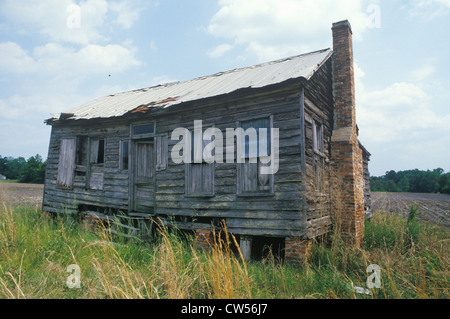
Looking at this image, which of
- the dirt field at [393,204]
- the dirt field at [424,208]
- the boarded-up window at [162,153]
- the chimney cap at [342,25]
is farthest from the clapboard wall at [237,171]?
the dirt field at [424,208]

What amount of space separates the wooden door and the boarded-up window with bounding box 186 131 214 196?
1810mm

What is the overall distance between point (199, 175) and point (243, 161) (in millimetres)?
1437

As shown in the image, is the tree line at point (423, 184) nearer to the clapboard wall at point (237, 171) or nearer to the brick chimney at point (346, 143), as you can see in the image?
the brick chimney at point (346, 143)

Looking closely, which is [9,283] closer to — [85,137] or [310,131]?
[310,131]

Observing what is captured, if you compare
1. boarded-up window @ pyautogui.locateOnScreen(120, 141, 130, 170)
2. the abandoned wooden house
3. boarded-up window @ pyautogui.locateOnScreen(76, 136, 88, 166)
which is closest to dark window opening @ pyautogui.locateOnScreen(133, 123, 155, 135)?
the abandoned wooden house

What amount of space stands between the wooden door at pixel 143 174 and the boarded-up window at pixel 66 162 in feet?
10.5

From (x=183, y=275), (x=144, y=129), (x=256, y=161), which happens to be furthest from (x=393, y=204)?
(x=183, y=275)

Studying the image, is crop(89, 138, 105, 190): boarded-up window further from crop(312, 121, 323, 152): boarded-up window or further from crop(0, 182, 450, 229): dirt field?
crop(312, 121, 323, 152): boarded-up window

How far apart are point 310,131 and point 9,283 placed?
253 inches
